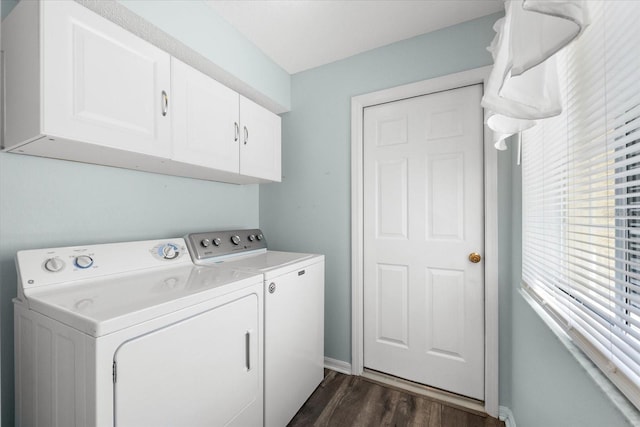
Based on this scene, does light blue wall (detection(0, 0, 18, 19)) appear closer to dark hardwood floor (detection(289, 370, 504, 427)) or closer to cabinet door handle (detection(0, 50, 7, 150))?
cabinet door handle (detection(0, 50, 7, 150))

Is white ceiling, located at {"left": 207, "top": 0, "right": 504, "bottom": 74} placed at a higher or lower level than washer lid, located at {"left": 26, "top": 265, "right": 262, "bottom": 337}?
higher

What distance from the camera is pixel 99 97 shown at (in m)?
1.10

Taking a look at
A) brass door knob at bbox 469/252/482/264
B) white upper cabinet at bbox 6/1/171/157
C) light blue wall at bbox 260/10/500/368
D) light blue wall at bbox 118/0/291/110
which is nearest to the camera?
white upper cabinet at bbox 6/1/171/157

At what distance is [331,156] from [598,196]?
5.44 ft

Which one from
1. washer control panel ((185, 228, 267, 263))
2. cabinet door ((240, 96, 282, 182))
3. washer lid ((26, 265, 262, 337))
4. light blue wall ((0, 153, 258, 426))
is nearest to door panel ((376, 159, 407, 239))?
cabinet door ((240, 96, 282, 182))

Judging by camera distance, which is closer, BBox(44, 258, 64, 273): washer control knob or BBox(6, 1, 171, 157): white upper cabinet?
BBox(6, 1, 171, 157): white upper cabinet

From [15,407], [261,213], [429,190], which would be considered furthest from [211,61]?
[15,407]

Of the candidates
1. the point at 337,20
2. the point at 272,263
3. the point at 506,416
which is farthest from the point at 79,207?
the point at 506,416

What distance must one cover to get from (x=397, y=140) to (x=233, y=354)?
1.71m

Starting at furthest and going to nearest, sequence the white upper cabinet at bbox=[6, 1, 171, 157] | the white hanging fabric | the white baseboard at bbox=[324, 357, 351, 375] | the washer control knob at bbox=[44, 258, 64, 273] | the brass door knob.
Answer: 1. the white baseboard at bbox=[324, 357, 351, 375]
2. the brass door knob
3. the washer control knob at bbox=[44, 258, 64, 273]
4. the white upper cabinet at bbox=[6, 1, 171, 157]
5. the white hanging fabric

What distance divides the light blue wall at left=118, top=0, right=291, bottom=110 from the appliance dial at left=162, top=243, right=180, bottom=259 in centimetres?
113

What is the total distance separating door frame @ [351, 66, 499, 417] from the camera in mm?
1676

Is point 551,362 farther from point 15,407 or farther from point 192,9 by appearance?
point 192,9

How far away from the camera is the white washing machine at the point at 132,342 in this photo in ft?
2.64
